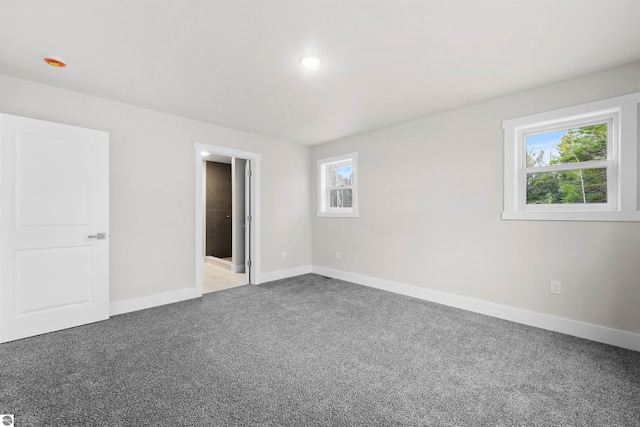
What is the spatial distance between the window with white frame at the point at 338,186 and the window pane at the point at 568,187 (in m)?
2.38

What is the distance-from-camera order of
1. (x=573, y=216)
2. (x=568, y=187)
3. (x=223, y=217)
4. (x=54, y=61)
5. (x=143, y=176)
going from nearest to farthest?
(x=54, y=61)
(x=573, y=216)
(x=568, y=187)
(x=143, y=176)
(x=223, y=217)

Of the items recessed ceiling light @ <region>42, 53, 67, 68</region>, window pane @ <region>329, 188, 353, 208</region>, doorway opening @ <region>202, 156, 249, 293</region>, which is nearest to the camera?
recessed ceiling light @ <region>42, 53, 67, 68</region>

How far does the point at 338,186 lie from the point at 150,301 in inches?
132

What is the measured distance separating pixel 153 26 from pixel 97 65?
94 cm

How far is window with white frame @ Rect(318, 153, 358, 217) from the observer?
4.65 m

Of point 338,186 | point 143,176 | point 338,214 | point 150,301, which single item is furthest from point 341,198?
point 150,301

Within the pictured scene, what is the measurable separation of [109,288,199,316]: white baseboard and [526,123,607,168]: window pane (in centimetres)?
447

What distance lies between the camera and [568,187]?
278 cm

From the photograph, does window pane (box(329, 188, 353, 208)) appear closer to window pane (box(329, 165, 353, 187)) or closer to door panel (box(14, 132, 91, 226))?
window pane (box(329, 165, 353, 187))

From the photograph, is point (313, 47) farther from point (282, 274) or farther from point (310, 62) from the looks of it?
point (282, 274)

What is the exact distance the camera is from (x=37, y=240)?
8.61ft

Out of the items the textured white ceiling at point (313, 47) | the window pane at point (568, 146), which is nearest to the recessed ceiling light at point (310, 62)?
the textured white ceiling at point (313, 47)

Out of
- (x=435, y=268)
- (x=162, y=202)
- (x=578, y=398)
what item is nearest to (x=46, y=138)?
(x=162, y=202)

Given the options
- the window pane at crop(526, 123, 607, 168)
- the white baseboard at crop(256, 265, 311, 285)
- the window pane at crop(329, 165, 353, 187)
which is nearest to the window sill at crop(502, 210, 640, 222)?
the window pane at crop(526, 123, 607, 168)
